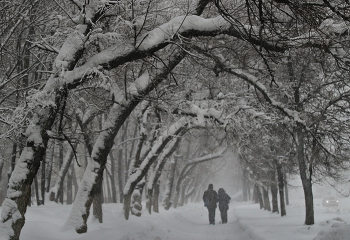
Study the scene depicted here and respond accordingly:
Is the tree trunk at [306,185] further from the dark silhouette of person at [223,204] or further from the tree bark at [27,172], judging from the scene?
the tree bark at [27,172]

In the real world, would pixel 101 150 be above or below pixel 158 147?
below

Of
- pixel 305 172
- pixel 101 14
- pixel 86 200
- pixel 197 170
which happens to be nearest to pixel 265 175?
pixel 305 172

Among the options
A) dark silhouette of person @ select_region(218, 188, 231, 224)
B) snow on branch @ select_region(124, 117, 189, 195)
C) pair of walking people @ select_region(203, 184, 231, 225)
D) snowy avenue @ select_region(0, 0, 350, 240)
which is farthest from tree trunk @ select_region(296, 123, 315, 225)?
dark silhouette of person @ select_region(218, 188, 231, 224)

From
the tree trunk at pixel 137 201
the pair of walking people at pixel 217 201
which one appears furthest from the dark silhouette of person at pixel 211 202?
the tree trunk at pixel 137 201

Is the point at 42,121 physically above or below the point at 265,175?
above

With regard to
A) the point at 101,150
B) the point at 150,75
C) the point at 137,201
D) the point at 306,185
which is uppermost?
the point at 150,75

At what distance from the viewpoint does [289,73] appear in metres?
10.9

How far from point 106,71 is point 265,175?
51.6ft

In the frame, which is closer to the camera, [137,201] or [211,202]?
[137,201]

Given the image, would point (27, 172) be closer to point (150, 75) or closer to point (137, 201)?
point (150, 75)

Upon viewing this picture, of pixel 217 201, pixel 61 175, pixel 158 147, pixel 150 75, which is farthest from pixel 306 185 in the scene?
pixel 61 175

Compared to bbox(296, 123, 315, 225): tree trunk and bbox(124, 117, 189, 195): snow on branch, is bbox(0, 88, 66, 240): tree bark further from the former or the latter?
bbox(296, 123, 315, 225): tree trunk

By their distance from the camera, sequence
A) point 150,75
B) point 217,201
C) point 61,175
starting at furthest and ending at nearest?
point 217,201, point 61,175, point 150,75

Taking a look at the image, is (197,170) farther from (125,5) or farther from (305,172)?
(125,5)
